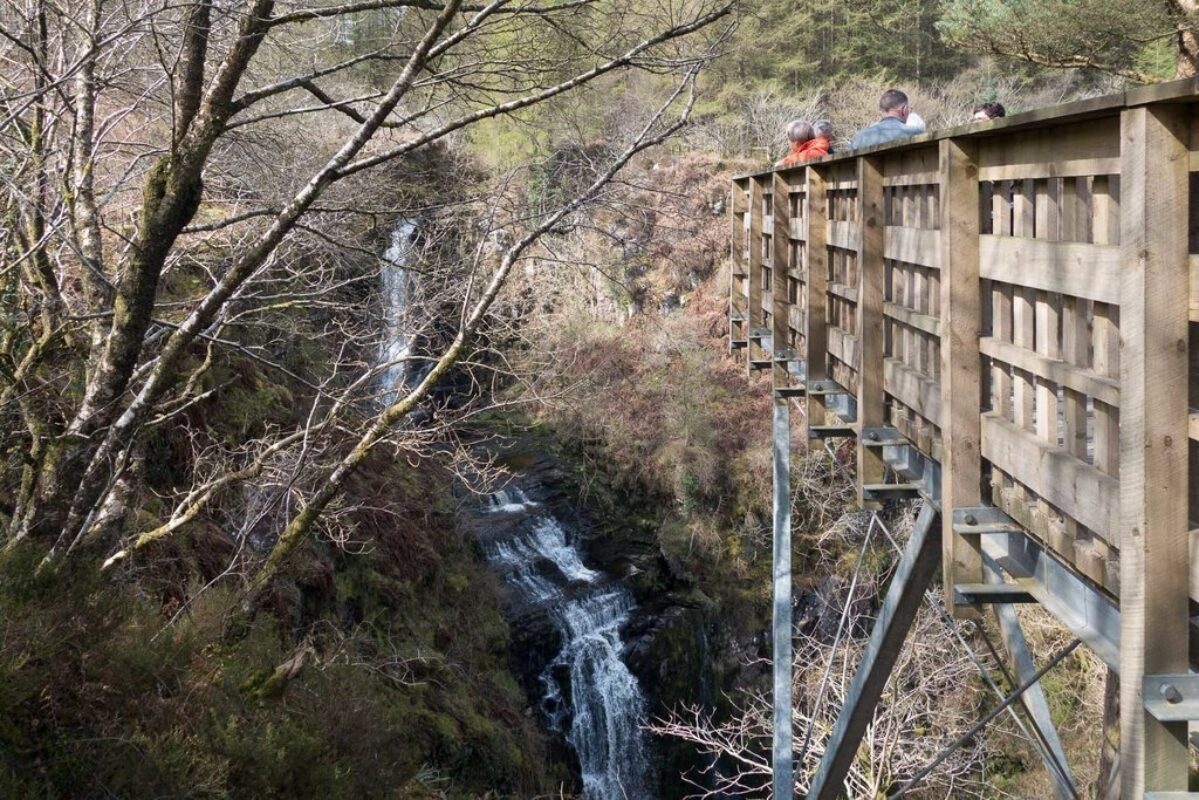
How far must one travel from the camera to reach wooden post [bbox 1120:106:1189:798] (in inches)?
66.2

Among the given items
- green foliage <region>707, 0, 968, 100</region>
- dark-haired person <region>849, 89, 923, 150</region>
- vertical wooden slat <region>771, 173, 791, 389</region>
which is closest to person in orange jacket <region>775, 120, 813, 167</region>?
vertical wooden slat <region>771, 173, 791, 389</region>

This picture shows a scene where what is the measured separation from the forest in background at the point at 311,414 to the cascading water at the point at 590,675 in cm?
58

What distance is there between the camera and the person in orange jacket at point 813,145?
589 centimetres

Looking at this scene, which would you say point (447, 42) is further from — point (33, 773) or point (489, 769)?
point (489, 769)

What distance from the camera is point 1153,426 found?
5.66 feet

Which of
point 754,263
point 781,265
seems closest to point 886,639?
point 781,265

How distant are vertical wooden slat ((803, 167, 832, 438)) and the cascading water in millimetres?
8063

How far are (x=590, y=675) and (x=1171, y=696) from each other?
11.3 m

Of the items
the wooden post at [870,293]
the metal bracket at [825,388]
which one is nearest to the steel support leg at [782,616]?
the metal bracket at [825,388]

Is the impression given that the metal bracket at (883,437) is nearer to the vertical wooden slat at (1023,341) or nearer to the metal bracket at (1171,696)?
the vertical wooden slat at (1023,341)

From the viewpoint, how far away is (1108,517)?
1.97 m

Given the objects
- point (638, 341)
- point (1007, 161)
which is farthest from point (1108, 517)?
point (638, 341)

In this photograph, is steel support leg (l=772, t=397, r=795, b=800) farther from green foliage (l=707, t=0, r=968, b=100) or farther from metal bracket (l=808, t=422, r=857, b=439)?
green foliage (l=707, t=0, r=968, b=100)

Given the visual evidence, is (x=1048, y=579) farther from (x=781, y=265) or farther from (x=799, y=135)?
(x=799, y=135)
